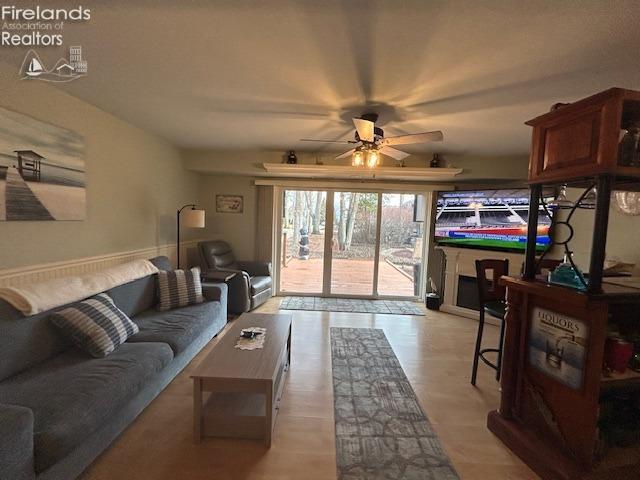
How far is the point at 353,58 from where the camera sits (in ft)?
5.80

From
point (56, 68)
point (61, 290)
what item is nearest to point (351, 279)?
point (61, 290)

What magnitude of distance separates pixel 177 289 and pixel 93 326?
103cm

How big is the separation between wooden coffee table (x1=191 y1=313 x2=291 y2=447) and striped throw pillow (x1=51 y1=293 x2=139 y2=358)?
0.70 meters

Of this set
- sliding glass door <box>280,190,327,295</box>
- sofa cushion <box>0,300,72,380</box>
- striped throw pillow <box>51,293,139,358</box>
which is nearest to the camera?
sofa cushion <box>0,300,72,380</box>

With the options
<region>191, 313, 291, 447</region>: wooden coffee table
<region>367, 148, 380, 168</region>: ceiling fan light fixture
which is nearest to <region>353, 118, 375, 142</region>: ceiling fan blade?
<region>367, 148, 380, 168</region>: ceiling fan light fixture

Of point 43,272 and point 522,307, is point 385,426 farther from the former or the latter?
point 43,272

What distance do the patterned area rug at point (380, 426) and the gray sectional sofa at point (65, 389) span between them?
132cm

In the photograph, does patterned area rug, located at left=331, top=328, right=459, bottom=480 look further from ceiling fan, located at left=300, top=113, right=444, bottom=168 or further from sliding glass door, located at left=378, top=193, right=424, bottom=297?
sliding glass door, located at left=378, top=193, right=424, bottom=297

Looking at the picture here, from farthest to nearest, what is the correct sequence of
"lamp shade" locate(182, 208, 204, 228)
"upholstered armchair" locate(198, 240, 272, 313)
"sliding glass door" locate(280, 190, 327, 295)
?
"sliding glass door" locate(280, 190, 327, 295) < "upholstered armchair" locate(198, 240, 272, 313) < "lamp shade" locate(182, 208, 204, 228)

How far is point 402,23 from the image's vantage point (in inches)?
57.1

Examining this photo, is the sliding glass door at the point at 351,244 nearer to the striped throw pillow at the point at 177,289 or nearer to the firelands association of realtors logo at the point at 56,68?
the striped throw pillow at the point at 177,289

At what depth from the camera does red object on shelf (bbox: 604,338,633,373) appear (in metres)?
1.47

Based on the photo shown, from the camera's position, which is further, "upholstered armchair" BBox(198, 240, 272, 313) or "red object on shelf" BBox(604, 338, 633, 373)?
"upholstered armchair" BBox(198, 240, 272, 313)

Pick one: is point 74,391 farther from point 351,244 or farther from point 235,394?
point 351,244
